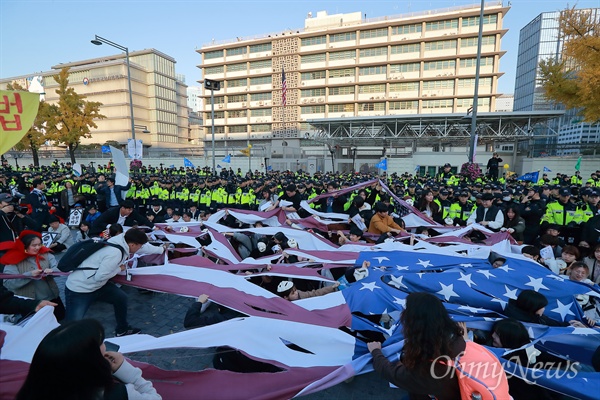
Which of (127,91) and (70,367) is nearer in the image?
(70,367)

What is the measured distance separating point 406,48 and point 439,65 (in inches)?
214

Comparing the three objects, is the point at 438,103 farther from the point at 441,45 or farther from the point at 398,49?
the point at 398,49

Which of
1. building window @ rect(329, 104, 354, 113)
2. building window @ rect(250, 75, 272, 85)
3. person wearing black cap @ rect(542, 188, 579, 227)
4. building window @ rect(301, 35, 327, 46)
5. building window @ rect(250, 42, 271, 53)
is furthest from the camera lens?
building window @ rect(250, 75, 272, 85)

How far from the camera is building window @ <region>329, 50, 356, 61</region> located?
156 ft

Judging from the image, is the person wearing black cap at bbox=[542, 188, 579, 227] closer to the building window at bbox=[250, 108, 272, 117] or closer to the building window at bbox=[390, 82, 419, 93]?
the building window at bbox=[390, 82, 419, 93]

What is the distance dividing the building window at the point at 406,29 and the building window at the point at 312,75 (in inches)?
477

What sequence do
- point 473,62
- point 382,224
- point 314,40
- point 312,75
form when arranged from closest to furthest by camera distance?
1. point 382,224
2. point 473,62
3. point 314,40
4. point 312,75

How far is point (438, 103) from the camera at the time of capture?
43.7m

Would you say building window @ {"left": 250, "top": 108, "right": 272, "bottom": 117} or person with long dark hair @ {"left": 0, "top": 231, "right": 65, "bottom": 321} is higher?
building window @ {"left": 250, "top": 108, "right": 272, "bottom": 117}

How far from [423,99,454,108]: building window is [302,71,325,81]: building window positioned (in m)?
16.6

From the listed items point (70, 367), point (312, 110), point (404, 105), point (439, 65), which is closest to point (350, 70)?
point (312, 110)

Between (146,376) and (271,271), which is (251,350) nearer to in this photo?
(146,376)

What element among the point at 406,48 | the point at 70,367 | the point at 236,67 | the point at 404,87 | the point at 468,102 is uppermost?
the point at 236,67

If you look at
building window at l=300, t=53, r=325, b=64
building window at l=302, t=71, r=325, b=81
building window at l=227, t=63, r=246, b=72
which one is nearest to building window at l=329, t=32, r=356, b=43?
building window at l=300, t=53, r=325, b=64
